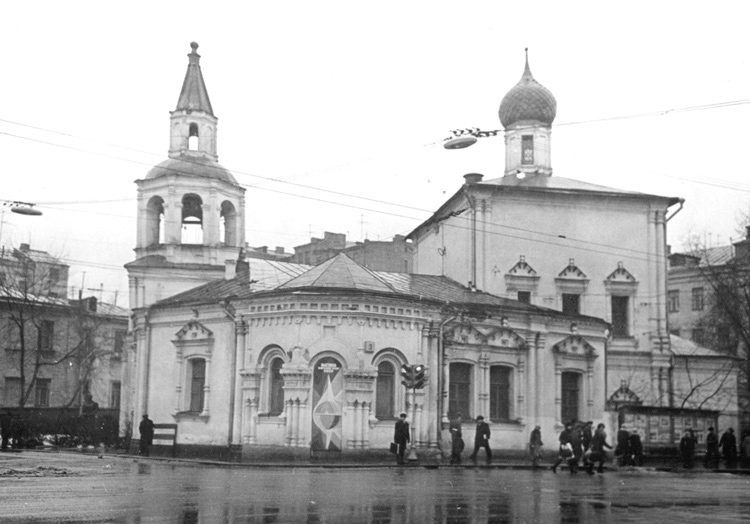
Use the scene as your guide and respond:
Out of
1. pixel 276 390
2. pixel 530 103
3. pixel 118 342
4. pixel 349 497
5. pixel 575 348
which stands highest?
pixel 530 103

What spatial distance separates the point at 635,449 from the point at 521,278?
9421mm

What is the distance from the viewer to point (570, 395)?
33469 millimetres

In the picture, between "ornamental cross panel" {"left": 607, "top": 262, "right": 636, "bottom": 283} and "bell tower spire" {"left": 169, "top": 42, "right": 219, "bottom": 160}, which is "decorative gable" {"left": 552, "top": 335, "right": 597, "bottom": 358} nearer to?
"ornamental cross panel" {"left": 607, "top": 262, "right": 636, "bottom": 283}

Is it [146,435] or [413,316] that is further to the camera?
[146,435]

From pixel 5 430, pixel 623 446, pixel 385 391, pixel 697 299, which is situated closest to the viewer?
pixel 385 391

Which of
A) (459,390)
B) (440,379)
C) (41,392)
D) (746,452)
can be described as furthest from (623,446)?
(41,392)

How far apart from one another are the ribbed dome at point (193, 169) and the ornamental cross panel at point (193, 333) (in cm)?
1149

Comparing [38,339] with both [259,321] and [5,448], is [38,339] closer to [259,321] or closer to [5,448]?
[5,448]

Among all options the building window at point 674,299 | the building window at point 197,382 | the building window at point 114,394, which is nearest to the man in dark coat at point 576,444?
the building window at point 197,382

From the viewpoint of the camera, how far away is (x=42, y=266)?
6494 centimetres

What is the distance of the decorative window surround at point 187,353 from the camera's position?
31.3 metres

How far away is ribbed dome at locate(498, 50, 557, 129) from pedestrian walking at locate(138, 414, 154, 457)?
1965 cm

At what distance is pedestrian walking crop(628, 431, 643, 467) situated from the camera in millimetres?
29781

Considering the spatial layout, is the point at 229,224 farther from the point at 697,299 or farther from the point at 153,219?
the point at 697,299
